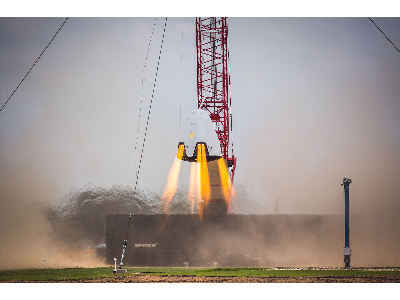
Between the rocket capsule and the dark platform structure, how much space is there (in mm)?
14742

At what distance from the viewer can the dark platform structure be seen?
2163 inches

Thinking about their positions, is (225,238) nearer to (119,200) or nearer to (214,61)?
(119,200)

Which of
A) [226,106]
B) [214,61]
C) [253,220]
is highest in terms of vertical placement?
[214,61]

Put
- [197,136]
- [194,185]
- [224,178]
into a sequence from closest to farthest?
[197,136], [224,178], [194,185]

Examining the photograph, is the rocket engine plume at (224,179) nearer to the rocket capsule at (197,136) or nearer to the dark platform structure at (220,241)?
the dark platform structure at (220,241)

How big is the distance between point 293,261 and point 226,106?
2329 cm

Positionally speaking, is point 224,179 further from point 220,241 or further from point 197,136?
point 197,136

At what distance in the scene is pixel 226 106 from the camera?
57.3 m

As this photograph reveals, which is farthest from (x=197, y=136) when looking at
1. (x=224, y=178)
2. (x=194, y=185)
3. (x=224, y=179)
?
(x=194, y=185)

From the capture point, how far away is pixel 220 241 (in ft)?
185

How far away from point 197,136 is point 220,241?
730 inches

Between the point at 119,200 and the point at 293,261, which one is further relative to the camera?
the point at 119,200
